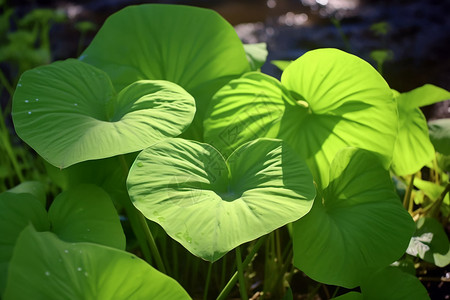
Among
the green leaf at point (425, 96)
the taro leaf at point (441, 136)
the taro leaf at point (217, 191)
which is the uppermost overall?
the green leaf at point (425, 96)

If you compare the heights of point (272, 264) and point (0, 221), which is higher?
point (0, 221)

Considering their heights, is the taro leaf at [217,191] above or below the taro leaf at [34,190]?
above

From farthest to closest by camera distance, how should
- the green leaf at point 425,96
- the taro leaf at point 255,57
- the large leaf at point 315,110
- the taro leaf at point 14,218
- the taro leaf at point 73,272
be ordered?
the taro leaf at point 255,57, the green leaf at point 425,96, the large leaf at point 315,110, the taro leaf at point 14,218, the taro leaf at point 73,272

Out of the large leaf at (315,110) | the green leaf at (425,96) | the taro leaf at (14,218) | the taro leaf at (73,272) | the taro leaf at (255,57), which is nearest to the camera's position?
the taro leaf at (73,272)

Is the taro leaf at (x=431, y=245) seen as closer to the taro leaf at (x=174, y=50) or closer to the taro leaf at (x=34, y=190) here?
the taro leaf at (x=174, y=50)

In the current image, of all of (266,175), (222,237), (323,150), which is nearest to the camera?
(222,237)

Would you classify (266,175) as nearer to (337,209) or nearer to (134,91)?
(337,209)

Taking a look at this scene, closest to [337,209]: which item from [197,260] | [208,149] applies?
[208,149]

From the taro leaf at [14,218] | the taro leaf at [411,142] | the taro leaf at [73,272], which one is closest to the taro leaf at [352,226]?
the taro leaf at [411,142]
